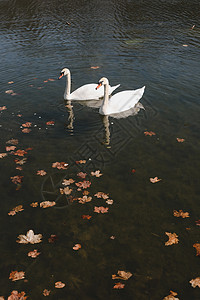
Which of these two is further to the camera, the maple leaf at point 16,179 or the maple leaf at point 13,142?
the maple leaf at point 13,142

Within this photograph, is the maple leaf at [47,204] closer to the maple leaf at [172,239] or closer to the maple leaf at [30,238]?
the maple leaf at [30,238]

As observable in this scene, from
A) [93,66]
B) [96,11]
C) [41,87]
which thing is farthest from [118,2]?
[41,87]

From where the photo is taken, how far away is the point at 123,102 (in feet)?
37.4

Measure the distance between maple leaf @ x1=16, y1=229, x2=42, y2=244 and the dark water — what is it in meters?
0.12

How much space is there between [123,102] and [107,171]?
4238mm

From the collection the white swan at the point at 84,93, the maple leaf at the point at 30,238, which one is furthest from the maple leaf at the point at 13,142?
the maple leaf at the point at 30,238

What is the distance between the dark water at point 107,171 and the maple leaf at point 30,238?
0.12 metres

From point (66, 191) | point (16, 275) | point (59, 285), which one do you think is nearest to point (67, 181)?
point (66, 191)

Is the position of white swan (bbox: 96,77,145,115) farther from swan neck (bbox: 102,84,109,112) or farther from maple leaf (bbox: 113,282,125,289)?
maple leaf (bbox: 113,282,125,289)

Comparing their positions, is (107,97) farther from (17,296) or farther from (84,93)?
(17,296)

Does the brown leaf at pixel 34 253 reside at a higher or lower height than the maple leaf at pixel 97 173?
lower

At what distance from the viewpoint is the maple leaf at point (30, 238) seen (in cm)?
619

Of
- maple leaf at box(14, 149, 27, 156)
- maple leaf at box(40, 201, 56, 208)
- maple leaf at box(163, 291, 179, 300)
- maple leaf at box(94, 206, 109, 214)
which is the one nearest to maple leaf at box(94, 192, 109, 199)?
maple leaf at box(94, 206, 109, 214)

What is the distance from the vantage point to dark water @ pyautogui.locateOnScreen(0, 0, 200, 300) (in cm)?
550
